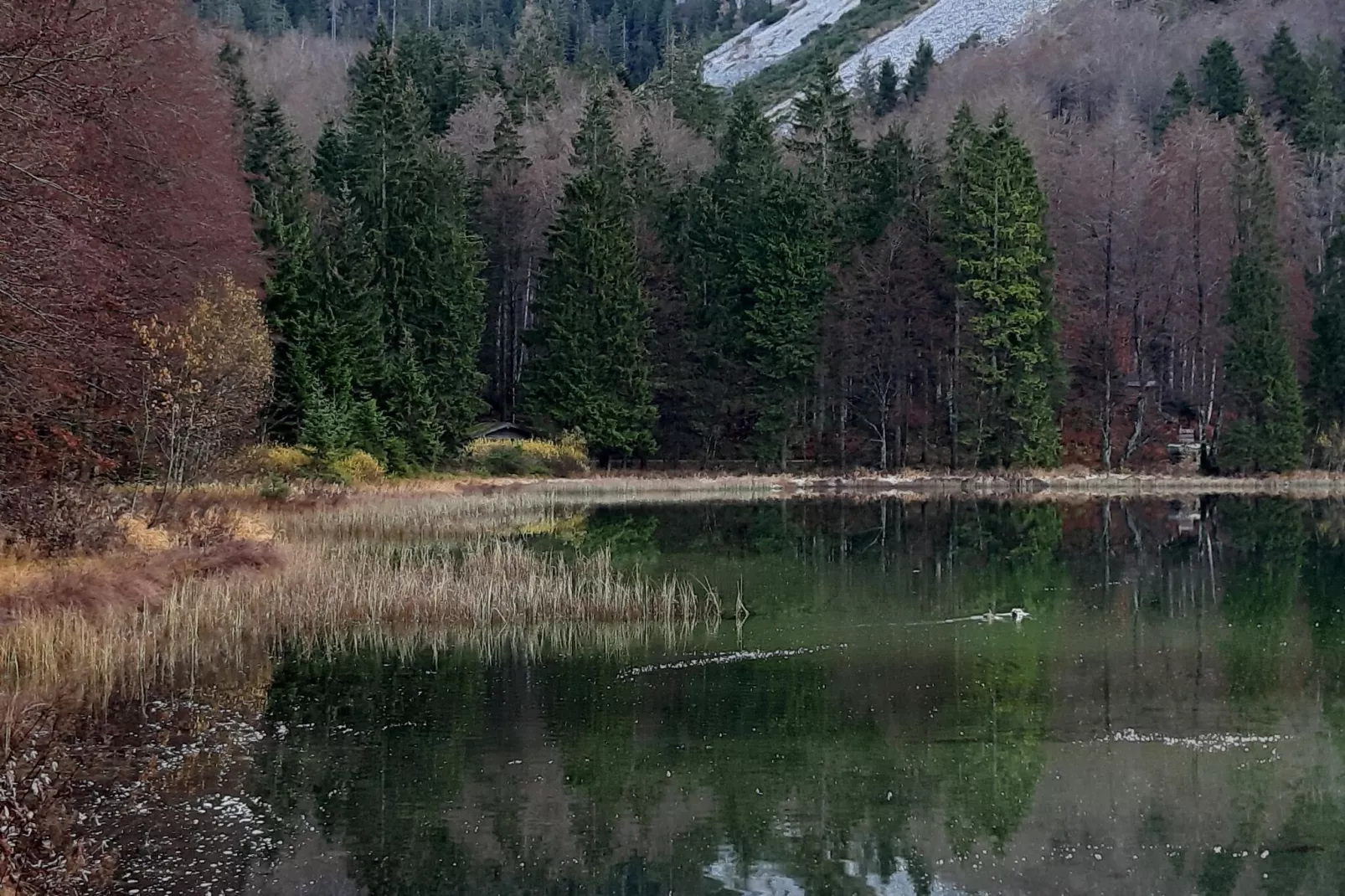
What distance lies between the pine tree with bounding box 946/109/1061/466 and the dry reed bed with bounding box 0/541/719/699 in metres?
30.5

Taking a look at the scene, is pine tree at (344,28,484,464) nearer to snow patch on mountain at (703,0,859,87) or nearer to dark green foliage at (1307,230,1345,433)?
dark green foliage at (1307,230,1345,433)

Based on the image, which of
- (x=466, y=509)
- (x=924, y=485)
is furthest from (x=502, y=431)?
(x=466, y=509)

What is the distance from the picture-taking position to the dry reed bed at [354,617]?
13734 millimetres

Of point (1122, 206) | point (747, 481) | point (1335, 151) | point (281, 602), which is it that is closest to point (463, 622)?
point (281, 602)

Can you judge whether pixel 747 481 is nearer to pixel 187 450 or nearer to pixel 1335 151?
pixel 187 450

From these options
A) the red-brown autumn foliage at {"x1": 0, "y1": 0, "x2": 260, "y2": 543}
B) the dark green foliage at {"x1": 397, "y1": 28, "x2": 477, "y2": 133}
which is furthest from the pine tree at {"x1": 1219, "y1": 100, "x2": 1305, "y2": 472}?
the dark green foliage at {"x1": 397, "y1": 28, "x2": 477, "y2": 133}

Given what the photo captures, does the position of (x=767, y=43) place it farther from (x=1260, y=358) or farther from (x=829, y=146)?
(x=1260, y=358)

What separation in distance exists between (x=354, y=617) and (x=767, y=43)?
12461 centimetres

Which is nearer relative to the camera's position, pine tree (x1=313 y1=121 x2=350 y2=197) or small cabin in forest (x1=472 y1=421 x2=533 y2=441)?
small cabin in forest (x1=472 y1=421 x2=533 y2=441)

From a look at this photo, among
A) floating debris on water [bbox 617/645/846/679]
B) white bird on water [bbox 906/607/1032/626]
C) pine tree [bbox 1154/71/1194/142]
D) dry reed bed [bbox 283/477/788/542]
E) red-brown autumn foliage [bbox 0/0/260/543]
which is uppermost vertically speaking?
pine tree [bbox 1154/71/1194/142]

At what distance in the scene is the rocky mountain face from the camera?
117 metres

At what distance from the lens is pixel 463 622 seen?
1691 cm

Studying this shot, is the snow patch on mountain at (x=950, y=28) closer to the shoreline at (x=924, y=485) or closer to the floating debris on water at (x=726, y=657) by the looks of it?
the shoreline at (x=924, y=485)

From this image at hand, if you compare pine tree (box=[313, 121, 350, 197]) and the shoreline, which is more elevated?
pine tree (box=[313, 121, 350, 197])
